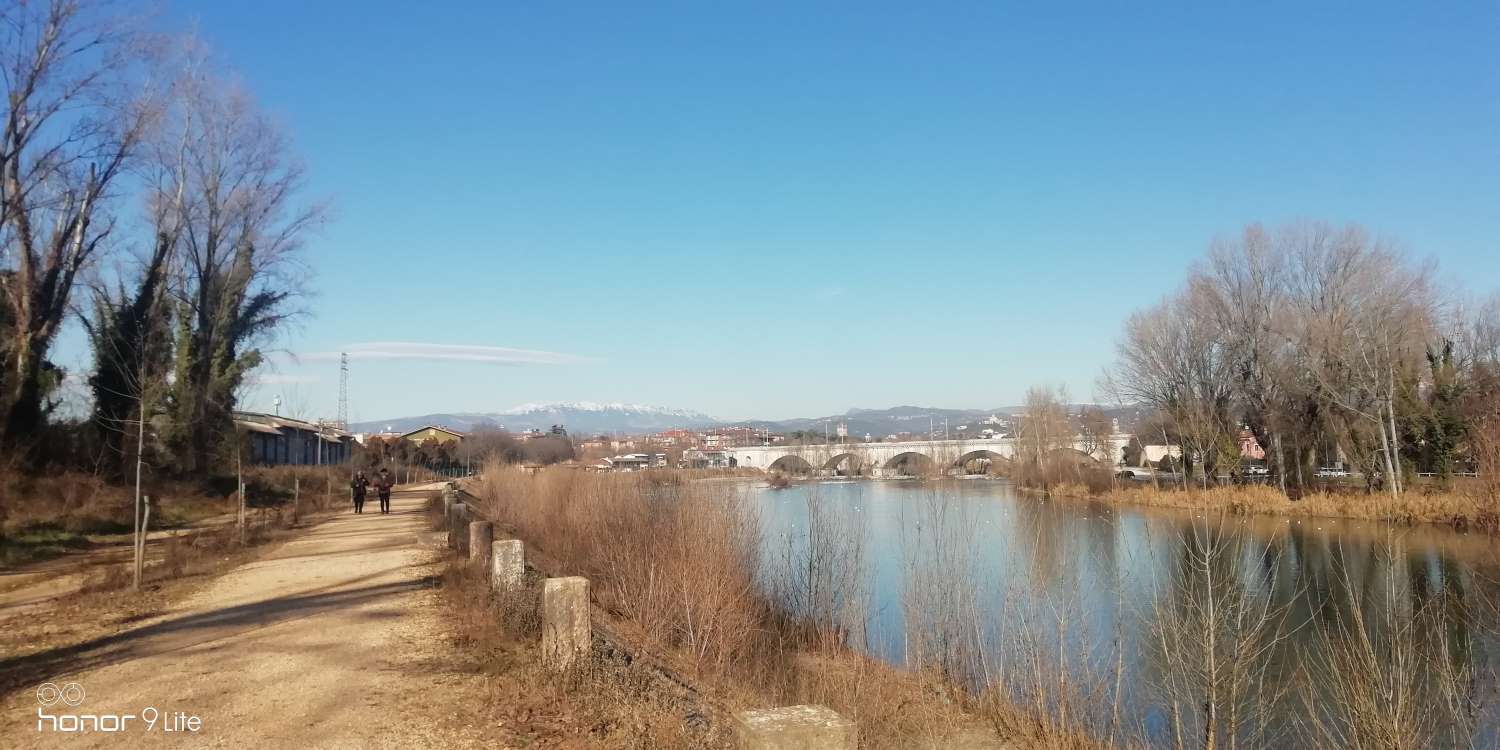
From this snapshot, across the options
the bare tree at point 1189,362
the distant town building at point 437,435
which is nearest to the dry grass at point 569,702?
the bare tree at point 1189,362

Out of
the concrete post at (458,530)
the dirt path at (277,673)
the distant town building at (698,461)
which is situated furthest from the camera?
the distant town building at (698,461)

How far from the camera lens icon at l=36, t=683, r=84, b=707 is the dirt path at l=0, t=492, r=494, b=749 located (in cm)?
6

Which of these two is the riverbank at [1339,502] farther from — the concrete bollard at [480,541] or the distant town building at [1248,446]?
the concrete bollard at [480,541]

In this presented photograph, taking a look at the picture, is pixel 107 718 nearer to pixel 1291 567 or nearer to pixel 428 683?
pixel 428 683

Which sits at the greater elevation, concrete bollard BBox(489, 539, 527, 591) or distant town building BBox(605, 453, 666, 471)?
distant town building BBox(605, 453, 666, 471)

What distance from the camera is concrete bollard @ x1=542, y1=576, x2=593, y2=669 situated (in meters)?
7.75

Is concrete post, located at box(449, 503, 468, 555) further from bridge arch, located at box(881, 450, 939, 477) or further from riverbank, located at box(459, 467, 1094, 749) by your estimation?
bridge arch, located at box(881, 450, 939, 477)

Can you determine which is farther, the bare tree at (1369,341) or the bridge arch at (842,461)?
the bridge arch at (842,461)

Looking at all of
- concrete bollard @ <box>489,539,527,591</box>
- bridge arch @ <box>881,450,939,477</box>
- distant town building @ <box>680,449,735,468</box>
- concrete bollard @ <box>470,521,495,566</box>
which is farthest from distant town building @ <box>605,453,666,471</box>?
concrete bollard @ <box>489,539,527,591</box>

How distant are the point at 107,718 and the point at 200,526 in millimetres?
20095

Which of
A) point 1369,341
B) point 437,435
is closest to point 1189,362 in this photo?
point 1369,341

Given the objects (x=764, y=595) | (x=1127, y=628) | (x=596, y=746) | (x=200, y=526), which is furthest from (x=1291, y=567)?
(x=200, y=526)

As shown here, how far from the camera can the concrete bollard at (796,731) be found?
3891mm

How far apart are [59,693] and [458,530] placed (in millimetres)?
9094
